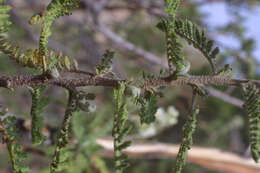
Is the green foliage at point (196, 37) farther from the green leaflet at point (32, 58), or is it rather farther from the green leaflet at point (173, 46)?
the green leaflet at point (32, 58)

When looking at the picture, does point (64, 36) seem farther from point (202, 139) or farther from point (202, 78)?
Answer: point (202, 78)

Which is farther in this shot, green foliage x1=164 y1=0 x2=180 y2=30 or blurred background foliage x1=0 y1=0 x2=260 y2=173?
blurred background foliage x1=0 y1=0 x2=260 y2=173

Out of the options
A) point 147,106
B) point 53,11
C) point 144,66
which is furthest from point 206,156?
point 53,11

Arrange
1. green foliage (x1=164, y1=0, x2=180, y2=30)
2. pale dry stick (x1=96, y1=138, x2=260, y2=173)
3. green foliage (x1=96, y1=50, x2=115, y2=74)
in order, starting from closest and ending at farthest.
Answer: green foliage (x1=164, y1=0, x2=180, y2=30) → green foliage (x1=96, y1=50, x2=115, y2=74) → pale dry stick (x1=96, y1=138, x2=260, y2=173)

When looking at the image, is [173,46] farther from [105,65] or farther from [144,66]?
[144,66]

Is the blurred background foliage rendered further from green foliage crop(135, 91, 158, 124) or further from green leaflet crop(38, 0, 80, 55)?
green leaflet crop(38, 0, 80, 55)

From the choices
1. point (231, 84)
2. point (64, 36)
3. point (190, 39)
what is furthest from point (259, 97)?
point (64, 36)

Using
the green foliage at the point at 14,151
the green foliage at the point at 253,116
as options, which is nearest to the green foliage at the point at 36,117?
the green foliage at the point at 14,151

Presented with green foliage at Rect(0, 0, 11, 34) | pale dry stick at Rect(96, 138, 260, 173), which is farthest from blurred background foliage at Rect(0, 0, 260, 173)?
green foliage at Rect(0, 0, 11, 34)
